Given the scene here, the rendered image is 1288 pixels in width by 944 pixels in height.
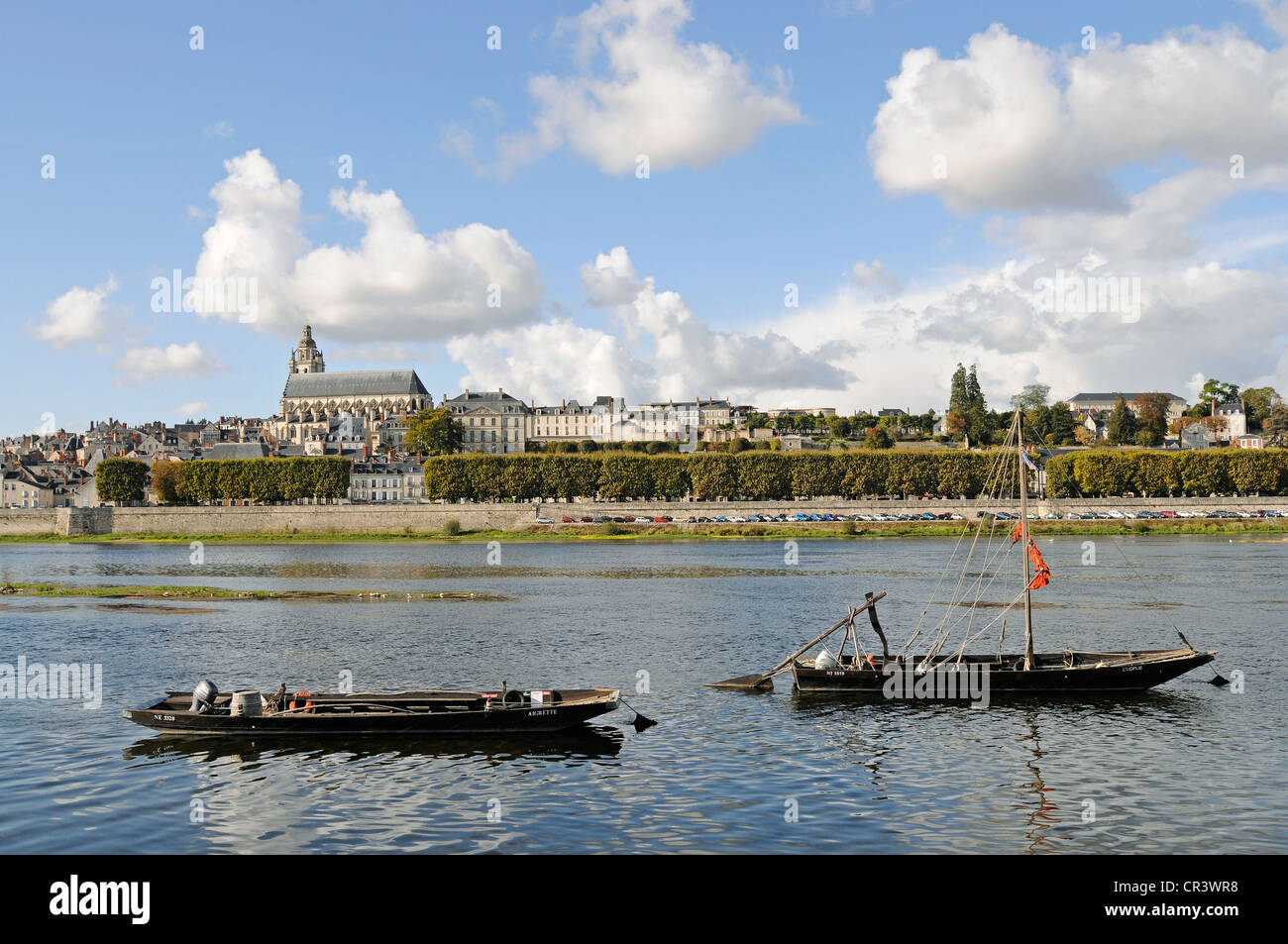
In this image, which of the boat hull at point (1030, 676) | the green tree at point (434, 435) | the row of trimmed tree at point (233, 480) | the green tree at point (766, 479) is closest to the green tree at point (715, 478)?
the green tree at point (766, 479)

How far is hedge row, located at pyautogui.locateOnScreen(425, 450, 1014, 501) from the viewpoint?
463 ft

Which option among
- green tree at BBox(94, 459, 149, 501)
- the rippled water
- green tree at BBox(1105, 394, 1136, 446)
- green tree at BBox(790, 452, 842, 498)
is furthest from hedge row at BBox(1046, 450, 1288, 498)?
green tree at BBox(94, 459, 149, 501)

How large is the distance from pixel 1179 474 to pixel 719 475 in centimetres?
5945

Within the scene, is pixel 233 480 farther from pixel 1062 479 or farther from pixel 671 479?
pixel 1062 479

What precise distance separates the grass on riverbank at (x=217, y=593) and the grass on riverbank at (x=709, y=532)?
56.3 meters

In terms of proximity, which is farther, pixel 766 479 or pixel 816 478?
pixel 766 479

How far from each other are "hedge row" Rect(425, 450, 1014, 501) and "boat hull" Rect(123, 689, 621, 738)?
11395 cm

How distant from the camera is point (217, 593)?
64.2 meters

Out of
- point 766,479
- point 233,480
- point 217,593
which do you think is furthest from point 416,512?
point 217,593

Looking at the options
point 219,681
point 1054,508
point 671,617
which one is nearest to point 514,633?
point 671,617

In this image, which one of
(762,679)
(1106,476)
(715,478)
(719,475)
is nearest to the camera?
(762,679)
